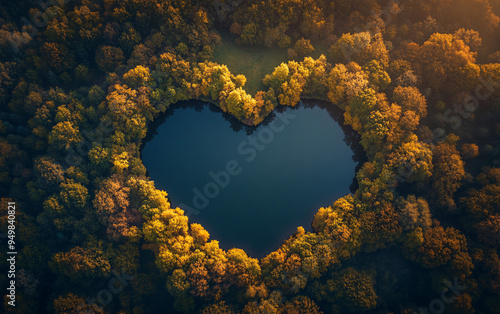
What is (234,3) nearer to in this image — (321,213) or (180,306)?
(321,213)

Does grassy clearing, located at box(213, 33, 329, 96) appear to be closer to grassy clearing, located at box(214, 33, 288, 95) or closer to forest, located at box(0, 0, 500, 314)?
grassy clearing, located at box(214, 33, 288, 95)

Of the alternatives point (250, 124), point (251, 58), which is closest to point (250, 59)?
point (251, 58)

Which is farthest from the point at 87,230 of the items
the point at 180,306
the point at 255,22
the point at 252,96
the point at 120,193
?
the point at 255,22

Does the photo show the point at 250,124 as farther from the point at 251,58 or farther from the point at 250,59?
the point at 251,58

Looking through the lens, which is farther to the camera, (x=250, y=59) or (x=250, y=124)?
(x=250, y=59)

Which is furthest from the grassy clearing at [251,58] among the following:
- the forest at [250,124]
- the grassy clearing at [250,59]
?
the forest at [250,124]

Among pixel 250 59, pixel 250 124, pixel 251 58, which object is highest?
pixel 251 58

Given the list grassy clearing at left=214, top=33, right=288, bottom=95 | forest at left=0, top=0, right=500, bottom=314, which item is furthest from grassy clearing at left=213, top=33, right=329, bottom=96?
forest at left=0, top=0, right=500, bottom=314
